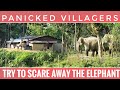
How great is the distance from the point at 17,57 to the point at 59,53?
31.4 inches

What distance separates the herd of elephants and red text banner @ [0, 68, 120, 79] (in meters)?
0.34

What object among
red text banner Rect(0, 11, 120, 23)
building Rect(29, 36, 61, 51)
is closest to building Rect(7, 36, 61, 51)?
building Rect(29, 36, 61, 51)

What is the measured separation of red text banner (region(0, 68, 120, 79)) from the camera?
485cm

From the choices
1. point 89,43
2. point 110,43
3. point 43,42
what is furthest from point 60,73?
point 110,43

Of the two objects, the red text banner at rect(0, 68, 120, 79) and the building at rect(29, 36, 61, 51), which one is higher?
the building at rect(29, 36, 61, 51)

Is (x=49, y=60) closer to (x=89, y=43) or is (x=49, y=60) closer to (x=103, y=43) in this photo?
(x=89, y=43)

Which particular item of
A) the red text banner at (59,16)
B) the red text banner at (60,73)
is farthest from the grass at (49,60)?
the red text banner at (59,16)

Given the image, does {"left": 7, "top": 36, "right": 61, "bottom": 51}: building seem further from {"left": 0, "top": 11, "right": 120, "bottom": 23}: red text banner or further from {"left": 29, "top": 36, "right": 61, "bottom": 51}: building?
{"left": 0, "top": 11, "right": 120, "bottom": 23}: red text banner

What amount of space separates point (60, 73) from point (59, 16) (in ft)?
3.46

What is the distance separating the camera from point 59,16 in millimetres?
4836

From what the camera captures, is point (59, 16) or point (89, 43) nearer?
point (59, 16)

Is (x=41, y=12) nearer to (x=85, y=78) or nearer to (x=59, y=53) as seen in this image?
(x=59, y=53)

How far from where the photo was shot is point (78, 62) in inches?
193
